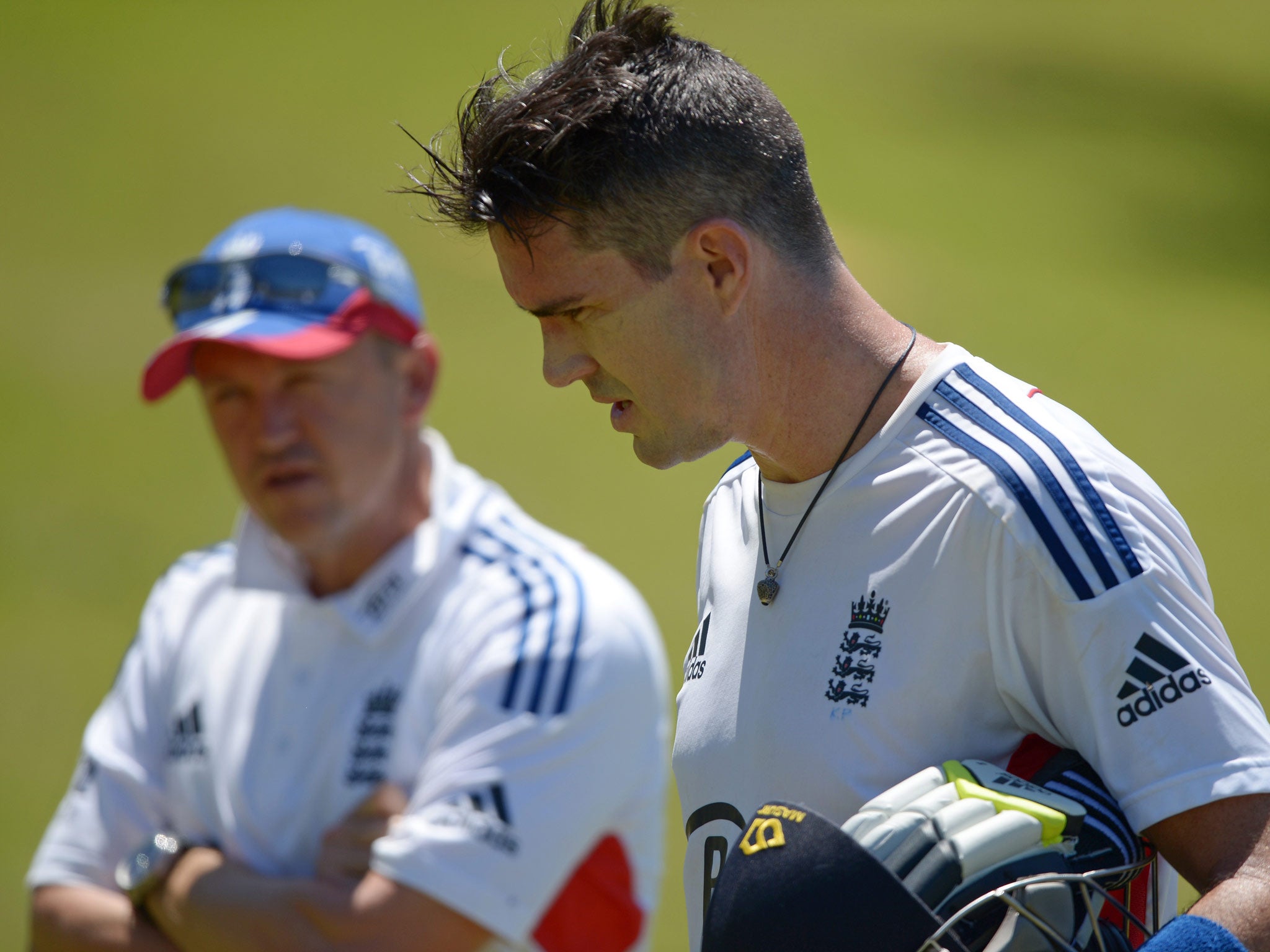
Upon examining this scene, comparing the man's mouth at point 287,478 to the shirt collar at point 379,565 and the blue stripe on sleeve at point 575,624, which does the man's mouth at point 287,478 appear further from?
the blue stripe on sleeve at point 575,624

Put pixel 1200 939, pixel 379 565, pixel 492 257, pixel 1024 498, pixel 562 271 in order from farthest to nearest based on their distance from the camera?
pixel 492 257, pixel 562 271, pixel 1024 498, pixel 1200 939, pixel 379 565

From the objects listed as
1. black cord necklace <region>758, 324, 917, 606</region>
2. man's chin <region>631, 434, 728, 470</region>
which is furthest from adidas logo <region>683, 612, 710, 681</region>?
man's chin <region>631, 434, 728, 470</region>

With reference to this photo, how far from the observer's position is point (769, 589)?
1.38 meters

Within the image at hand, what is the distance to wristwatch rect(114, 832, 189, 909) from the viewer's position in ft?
2.91

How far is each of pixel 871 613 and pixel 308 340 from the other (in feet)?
2.11

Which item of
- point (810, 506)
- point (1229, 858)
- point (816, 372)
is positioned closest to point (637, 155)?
point (816, 372)

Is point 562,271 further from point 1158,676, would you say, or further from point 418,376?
point 1158,676

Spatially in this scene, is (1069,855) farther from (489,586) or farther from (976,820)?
(489,586)

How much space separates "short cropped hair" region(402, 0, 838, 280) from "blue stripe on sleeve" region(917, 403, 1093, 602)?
237 millimetres

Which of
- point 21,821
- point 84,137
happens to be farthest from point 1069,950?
point 84,137

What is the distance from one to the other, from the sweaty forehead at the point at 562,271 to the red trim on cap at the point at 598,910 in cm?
58

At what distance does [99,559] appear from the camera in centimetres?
406

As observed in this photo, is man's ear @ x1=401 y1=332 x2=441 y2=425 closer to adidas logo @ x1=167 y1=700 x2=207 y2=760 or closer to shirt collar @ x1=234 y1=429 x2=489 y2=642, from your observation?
shirt collar @ x1=234 y1=429 x2=489 y2=642

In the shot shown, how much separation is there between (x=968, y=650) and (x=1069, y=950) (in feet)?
0.89
